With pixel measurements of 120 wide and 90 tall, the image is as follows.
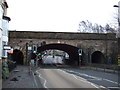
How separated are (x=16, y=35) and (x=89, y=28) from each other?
33.4 m

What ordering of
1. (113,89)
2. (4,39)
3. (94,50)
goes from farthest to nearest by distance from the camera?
(94,50), (4,39), (113,89)

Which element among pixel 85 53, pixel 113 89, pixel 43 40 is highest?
pixel 43 40

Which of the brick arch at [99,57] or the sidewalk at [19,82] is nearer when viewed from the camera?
the sidewalk at [19,82]

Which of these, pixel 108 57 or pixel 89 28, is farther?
pixel 89 28

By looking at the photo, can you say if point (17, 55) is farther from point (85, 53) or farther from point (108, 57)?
point (108, 57)

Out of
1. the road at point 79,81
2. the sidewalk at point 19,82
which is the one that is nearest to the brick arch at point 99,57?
the road at point 79,81

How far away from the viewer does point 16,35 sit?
129 ft

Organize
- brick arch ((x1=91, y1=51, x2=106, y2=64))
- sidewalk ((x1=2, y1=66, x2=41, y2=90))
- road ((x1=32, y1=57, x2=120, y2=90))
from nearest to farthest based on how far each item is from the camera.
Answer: sidewalk ((x1=2, y1=66, x2=41, y2=90)) → road ((x1=32, y1=57, x2=120, y2=90)) → brick arch ((x1=91, y1=51, x2=106, y2=64))

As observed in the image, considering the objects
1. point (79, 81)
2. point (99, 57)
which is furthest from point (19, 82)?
point (99, 57)

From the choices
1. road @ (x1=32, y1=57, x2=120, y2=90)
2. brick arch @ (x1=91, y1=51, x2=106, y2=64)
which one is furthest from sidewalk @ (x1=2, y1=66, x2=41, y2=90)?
brick arch @ (x1=91, y1=51, x2=106, y2=64)

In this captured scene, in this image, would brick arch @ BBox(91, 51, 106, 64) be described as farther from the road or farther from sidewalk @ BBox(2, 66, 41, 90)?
sidewalk @ BBox(2, 66, 41, 90)

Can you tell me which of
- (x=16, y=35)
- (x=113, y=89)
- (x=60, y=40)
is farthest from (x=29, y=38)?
(x=113, y=89)

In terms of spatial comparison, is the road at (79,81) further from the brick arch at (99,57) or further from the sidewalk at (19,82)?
the brick arch at (99,57)

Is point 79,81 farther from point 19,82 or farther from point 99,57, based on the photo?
point 99,57
